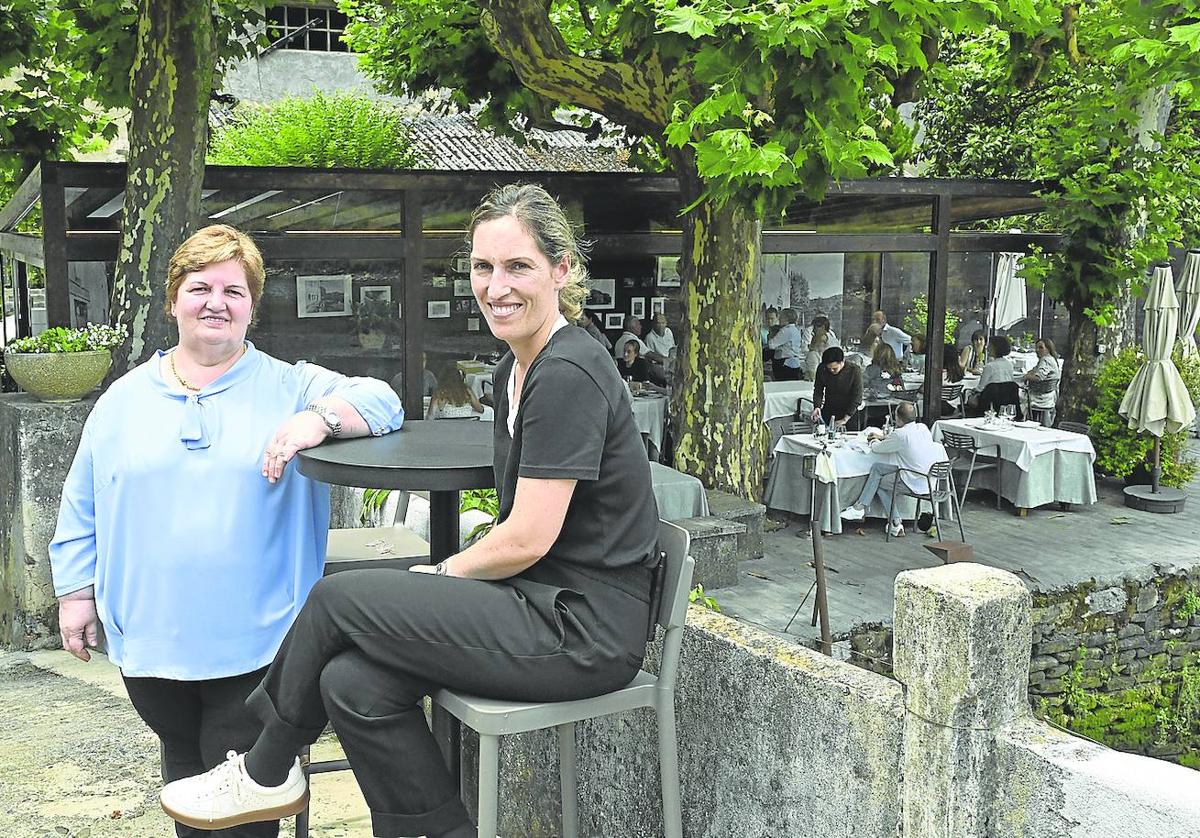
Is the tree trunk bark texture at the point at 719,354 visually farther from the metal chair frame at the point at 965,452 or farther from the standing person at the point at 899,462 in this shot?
the metal chair frame at the point at 965,452

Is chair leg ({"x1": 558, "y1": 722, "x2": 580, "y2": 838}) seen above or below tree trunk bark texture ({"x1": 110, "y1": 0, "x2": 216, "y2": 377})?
below

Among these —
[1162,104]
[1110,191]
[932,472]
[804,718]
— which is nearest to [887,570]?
[932,472]

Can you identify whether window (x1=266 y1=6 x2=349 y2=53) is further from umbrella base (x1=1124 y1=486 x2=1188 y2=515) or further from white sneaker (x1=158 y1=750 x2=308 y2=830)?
white sneaker (x1=158 y1=750 x2=308 y2=830)

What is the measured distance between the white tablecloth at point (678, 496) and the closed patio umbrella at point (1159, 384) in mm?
6004

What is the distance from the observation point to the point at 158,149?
7.47m

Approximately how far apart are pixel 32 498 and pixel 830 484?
717 cm

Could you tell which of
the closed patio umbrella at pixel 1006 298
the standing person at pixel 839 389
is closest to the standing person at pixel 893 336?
the standing person at pixel 839 389

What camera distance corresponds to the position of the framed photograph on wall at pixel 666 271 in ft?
43.2

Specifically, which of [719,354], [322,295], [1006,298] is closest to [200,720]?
[719,354]

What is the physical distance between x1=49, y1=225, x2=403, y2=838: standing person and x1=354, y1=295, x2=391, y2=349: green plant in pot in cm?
830

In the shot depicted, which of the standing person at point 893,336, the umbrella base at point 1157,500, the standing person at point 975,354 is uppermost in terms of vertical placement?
the standing person at point 893,336

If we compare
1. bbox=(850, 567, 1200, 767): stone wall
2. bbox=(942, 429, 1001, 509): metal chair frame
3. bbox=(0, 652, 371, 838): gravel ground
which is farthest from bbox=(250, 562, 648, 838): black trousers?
bbox=(942, 429, 1001, 509): metal chair frame

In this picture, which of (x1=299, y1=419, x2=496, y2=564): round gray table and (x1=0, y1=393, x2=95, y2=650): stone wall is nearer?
(x1=299, y1=419, x2=496, y2=564): round gray table

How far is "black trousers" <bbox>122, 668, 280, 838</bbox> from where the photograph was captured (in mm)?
2820
